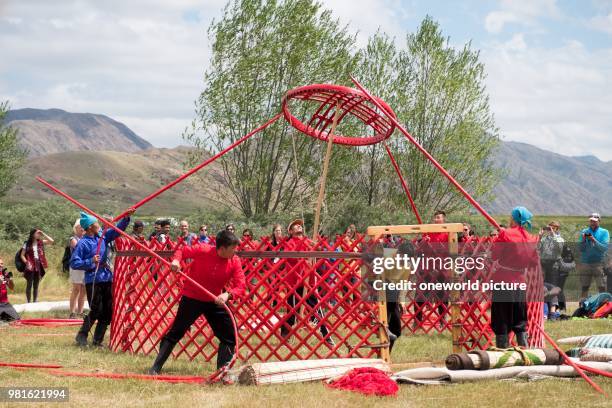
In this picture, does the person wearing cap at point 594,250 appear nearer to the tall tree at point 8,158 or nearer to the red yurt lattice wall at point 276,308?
the red yurt lattice wall at point 276,308

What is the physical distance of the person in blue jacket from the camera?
260 inches

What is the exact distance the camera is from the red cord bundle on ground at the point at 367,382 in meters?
4.56

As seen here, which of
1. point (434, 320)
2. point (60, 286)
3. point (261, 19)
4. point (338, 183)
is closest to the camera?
point (434, 320)

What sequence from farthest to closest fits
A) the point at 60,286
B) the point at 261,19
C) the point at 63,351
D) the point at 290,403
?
the point at 261,19 → the point at 60,286 → the point at 63,351 → the point at 290,403

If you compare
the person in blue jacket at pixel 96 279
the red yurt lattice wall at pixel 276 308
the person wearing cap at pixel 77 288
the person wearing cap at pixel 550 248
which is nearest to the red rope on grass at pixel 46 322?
the person wearing cap at pixel 77 288

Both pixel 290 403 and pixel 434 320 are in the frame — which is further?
pixel 434 320

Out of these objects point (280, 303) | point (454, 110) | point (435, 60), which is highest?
point (435, 60)

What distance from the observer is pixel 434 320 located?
27.3 feet

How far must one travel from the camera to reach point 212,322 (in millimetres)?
5305

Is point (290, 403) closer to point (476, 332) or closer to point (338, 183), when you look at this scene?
point (476, 332)

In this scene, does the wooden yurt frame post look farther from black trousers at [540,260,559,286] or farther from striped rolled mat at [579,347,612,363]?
black trousers at [540,260,559,286]

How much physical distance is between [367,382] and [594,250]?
252 inches

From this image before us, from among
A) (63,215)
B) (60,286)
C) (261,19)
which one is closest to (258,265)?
(60,286)

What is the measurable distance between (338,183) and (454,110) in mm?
4329
